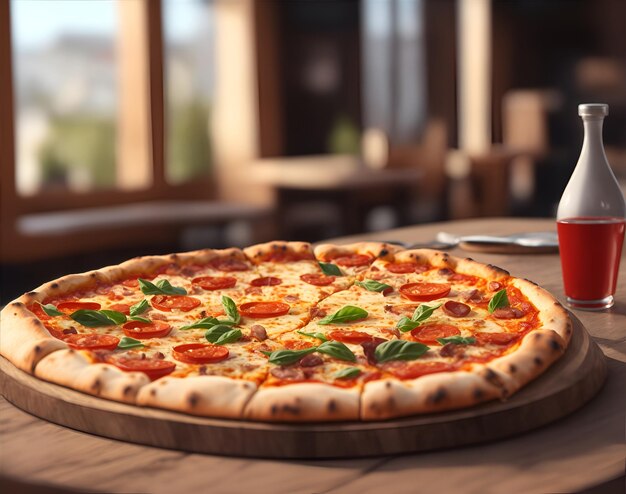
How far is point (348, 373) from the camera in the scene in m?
1.31

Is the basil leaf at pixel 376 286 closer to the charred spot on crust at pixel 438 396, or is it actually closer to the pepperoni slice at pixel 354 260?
the pepperoni slice at pixel 354 260

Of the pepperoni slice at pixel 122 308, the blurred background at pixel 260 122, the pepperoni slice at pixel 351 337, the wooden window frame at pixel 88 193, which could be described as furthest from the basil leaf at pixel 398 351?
the wooden window frame at pixel 88 193

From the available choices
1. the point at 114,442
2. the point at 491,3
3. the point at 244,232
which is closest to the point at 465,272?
the point at 114,442

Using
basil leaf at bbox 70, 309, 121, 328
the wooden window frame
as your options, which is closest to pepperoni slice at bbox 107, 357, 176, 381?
basil leaf at bbox 70, 309, 121, 328

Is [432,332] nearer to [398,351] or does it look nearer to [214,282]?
[398,351]

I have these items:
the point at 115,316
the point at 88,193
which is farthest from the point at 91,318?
the point at 88,193

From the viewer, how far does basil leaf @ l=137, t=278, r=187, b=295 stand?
1.86m

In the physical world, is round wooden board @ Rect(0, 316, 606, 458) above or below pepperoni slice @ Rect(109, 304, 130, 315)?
below

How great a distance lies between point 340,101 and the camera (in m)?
9.70

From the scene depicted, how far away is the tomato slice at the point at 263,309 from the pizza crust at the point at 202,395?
17.7 inches

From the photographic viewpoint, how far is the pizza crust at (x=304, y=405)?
118cm

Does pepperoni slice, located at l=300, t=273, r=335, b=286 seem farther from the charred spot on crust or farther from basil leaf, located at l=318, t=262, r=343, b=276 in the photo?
the charred spot on crust

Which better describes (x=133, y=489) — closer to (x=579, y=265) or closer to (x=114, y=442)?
(x=114, y=442)

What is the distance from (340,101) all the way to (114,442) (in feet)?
28.5
